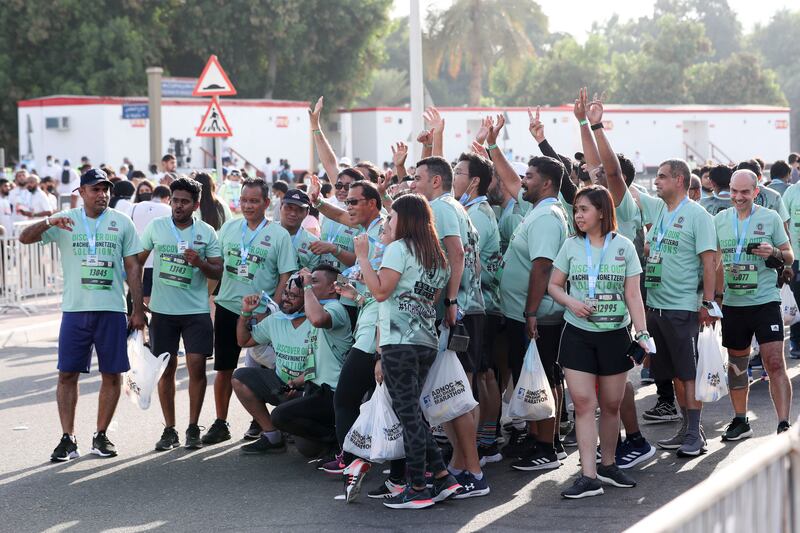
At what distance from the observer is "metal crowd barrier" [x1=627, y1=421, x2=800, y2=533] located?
2.78m

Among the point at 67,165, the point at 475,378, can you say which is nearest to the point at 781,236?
the point at 475,378

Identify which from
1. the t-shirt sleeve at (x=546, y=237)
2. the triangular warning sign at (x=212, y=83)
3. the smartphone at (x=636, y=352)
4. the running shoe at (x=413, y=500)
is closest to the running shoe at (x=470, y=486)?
the running shoe at (x=413, y=500)

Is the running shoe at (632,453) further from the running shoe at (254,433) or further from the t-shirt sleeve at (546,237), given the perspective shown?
the running shoe at (254,433)

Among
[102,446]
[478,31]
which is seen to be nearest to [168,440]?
[102,446]

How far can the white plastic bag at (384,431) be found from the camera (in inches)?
256

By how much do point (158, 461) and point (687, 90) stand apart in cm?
6329

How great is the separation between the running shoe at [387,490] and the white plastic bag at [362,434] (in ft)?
0.87

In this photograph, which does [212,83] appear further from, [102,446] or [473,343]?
[473,343]

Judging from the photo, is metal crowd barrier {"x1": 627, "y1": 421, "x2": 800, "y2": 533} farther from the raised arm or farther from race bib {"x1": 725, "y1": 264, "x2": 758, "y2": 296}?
the raised arm

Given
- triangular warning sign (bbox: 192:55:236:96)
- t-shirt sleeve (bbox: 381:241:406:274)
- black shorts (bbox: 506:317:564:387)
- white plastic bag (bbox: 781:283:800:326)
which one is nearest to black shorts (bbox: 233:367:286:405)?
black shorts (bbox: 506:317:564:387)

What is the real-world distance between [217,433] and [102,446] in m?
0.85

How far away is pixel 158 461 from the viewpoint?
793 cm

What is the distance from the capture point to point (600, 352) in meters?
6.62

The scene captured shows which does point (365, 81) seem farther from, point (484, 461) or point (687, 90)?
point (484, 461)
